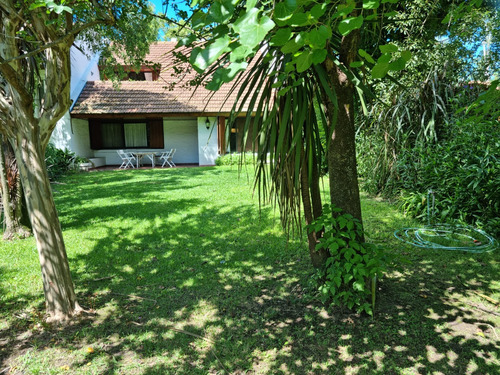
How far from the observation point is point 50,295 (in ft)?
8.98

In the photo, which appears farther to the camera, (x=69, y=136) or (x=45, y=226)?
(x=69, y=136)

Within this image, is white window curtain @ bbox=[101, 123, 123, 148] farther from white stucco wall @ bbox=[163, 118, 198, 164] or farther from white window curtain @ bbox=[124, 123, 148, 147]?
white stucco wall @ bbox=[163, 118, 198, 164]

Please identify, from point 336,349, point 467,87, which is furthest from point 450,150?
point 336,349

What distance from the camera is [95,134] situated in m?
14.2

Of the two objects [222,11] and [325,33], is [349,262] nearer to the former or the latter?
[325,33]

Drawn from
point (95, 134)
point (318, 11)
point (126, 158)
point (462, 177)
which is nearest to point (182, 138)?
point (126, 158)

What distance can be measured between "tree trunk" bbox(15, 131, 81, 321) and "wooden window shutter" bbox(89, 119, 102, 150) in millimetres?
12716

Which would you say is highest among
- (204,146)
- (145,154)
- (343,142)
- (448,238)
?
(204,146)

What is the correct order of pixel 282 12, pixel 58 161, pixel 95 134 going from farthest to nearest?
pixel 95 134
pixel 58 161
pixel 282 12

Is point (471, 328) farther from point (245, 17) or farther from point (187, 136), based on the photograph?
point (187, 136)

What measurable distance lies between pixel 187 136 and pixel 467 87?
11131 mm

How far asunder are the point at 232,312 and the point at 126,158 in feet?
36.9

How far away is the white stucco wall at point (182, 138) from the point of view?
14555 millimetres

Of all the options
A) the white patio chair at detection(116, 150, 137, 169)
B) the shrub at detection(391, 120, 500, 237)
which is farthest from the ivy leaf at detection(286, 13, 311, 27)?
the white patio chair at detection(116, 150, 137, 169)
